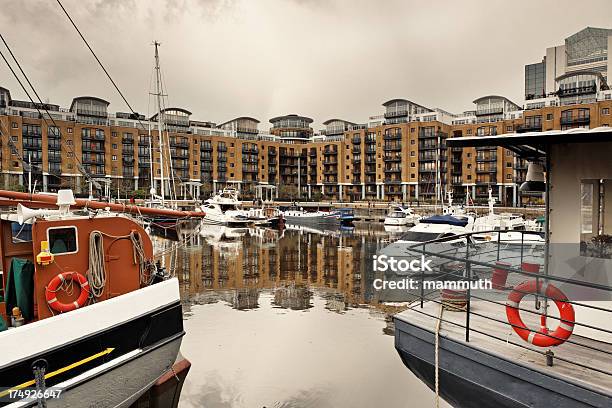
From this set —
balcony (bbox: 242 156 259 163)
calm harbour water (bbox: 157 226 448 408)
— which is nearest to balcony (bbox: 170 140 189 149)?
balcony (bbox: 242 156 259 163)

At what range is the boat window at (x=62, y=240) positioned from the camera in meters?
6.38

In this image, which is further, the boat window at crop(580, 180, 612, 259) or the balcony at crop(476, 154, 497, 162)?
the balcony at crop(476, 154, 497, 162)

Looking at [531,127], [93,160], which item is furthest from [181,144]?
[531,127]

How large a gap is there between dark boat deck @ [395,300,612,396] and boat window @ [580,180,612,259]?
1290 mm

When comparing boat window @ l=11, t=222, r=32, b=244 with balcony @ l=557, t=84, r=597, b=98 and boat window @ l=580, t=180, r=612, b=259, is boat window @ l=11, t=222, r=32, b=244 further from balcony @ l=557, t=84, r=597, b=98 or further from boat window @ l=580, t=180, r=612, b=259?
balcony @ l=557, t=84, r=597, b=98

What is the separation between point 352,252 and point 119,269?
2001cm

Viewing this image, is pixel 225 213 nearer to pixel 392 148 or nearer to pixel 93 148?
pixel 93 148

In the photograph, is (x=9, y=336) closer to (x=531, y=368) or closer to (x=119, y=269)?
(x=119, y=269)

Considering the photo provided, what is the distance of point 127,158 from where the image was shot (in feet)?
259

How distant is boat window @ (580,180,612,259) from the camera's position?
5684 millimetres

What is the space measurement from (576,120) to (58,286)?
7322 cm

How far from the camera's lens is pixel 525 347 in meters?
4.82

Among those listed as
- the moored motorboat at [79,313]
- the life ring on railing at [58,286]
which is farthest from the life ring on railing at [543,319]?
the life ring on railing at [58,286]

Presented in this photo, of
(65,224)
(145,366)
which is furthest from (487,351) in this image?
(65,224)
